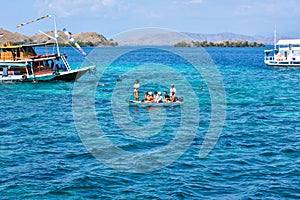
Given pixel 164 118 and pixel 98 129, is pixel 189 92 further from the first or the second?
pixel 98 129

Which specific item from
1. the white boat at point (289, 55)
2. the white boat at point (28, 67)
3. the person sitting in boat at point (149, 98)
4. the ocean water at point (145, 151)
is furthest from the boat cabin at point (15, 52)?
the white boat at point (289, 55)

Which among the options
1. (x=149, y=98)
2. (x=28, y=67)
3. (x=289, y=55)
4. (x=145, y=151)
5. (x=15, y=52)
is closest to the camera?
(x=145, y=151)

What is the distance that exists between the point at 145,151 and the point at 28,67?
40.7 m

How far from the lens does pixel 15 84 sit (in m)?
60.5

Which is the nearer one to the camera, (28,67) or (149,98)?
(149,98)

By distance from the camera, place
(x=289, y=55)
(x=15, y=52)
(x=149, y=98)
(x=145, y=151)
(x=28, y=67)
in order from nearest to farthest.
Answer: (x=145, y=151) → (x=149, y=98) → (x=28, y=67) → (x=15, y=52) → (x=289, y=55)

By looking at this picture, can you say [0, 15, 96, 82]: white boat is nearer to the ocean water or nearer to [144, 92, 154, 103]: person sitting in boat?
the ocean water

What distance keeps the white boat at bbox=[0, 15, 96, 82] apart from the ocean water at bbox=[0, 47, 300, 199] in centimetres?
1376

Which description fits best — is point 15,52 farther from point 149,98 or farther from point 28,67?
point 149,98

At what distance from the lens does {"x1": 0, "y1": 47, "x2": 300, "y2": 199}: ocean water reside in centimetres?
2028

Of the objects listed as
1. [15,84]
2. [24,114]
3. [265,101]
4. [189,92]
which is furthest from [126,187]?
[15,84]

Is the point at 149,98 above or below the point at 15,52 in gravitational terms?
below

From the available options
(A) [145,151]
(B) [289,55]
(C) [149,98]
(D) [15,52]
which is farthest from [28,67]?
(B) [289,55]

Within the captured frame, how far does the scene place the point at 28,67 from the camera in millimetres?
62344
